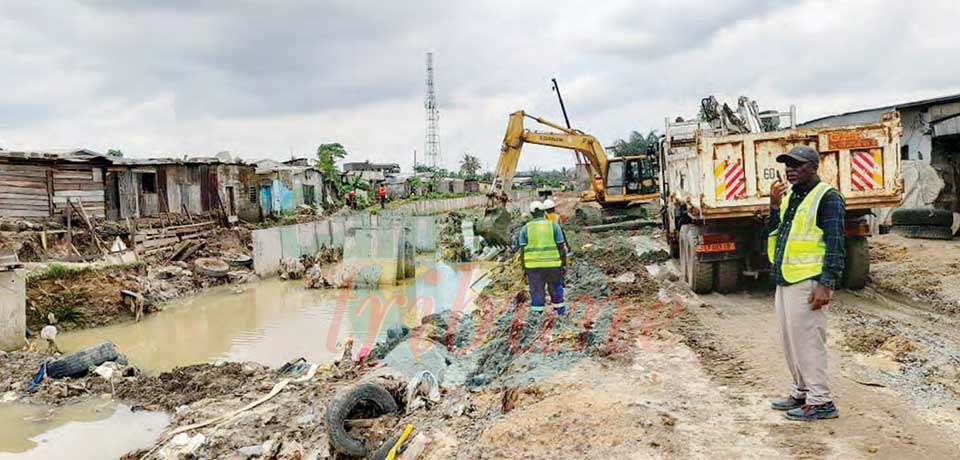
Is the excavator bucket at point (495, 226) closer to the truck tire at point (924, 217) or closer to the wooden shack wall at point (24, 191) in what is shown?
the truck tire at point (924, 217)

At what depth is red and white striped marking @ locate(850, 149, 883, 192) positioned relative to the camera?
7.65 meters

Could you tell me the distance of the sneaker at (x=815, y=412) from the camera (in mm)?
4020

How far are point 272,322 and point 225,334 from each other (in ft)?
3.63

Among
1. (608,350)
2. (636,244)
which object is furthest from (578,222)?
(608,350)

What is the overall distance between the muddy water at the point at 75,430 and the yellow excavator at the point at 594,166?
10545 millimetres

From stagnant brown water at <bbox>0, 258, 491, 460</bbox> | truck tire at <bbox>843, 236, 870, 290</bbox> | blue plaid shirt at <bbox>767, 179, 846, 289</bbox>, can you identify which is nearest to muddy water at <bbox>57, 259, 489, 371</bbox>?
stagnant brown water at <bbox>0, 258, 491, 460</bbox>

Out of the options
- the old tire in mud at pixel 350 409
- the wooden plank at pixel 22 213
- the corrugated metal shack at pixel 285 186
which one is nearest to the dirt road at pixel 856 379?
the old tire in mud at pixel 350 409

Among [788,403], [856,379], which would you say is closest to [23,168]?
[788,403]

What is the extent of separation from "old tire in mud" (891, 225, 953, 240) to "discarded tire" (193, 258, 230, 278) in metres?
17.9

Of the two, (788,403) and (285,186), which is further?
(285,186)

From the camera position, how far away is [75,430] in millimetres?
7402

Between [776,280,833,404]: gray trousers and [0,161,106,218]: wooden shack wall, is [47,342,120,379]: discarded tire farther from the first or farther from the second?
[0,161,106,218]: wooden shack wall

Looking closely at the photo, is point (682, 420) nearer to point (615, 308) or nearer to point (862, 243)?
point (615, 308)

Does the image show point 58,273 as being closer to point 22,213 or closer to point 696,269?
point 22,213
